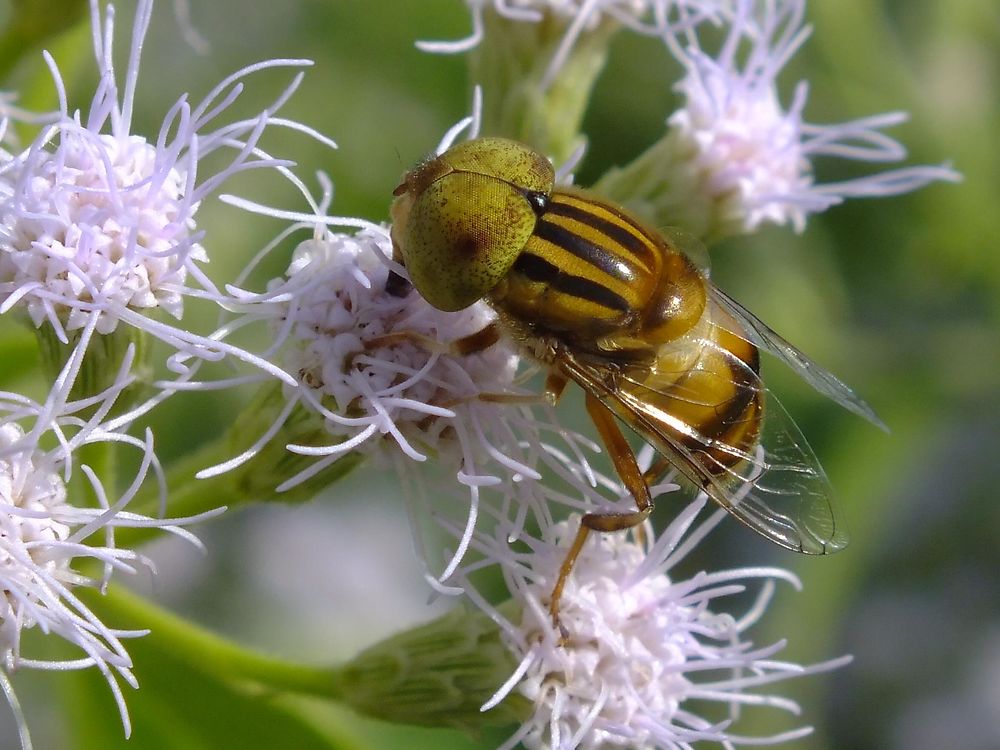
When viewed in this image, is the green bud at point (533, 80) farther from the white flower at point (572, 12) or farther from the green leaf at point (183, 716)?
the green leaf at point (183, 716)

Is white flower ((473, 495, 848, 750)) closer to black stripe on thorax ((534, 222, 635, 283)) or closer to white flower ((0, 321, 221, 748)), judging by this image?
black stripe on thorax ((534, 222, 635, 283))

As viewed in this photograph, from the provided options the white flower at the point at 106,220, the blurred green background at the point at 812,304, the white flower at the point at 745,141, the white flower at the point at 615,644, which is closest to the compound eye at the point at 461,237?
the white flower at the point at 106,220

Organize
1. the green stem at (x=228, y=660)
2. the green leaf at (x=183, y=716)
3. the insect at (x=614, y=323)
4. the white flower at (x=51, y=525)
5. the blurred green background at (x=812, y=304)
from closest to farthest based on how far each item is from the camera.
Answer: the white flower at (x=51, y=525) → the insect at (x=614, y=323) → the green stem at (x=228, y=660) → the green leaf at (x=183, y=716) → the blurred green background at (x=812, y=304)

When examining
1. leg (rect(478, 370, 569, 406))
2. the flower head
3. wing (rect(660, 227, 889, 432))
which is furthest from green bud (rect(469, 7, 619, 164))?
leg (rect(478, 370, 569, 406))

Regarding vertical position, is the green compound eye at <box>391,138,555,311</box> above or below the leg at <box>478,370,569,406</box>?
above

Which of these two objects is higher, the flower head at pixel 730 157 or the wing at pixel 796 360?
the flower head at pixel 730 157

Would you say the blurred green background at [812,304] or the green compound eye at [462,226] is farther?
the blurred green background at [812,304]
